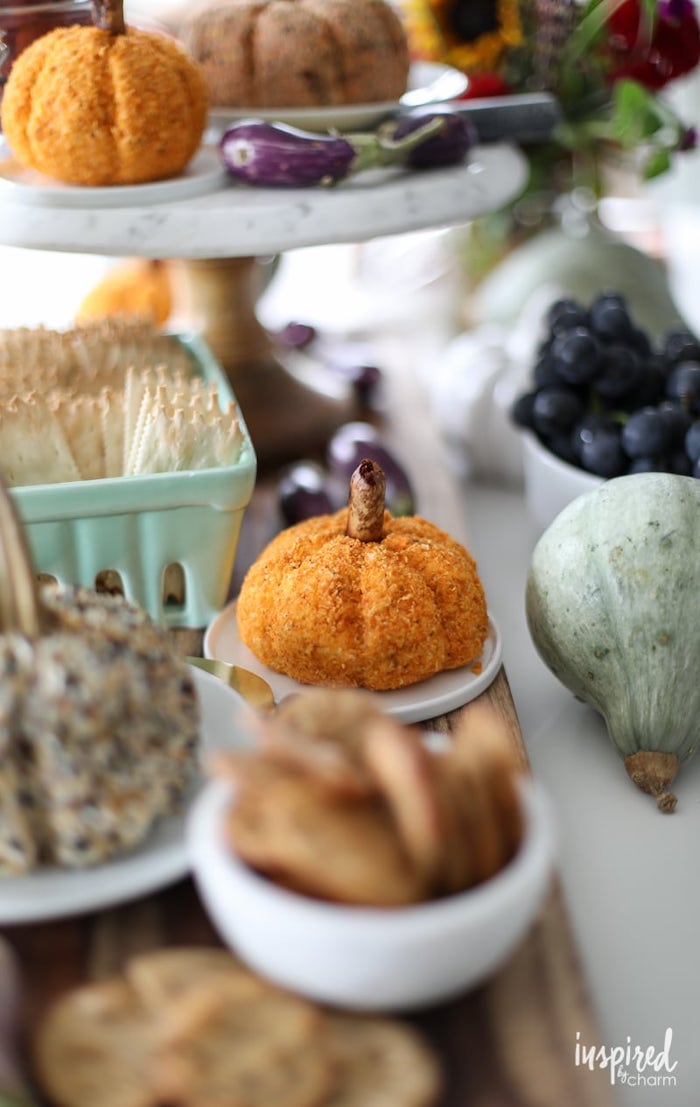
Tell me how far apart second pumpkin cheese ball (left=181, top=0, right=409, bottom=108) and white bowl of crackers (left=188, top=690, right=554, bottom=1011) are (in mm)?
564

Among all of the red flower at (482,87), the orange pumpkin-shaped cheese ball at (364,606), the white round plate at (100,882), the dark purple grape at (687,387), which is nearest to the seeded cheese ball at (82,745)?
the white round plate at (100,882)

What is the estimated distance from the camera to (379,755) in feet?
1.08

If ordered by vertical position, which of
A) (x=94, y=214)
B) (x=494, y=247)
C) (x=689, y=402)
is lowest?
(x=494, y=247)

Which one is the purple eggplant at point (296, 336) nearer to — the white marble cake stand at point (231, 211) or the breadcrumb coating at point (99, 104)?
the white marble cake stand at point (231, 211)

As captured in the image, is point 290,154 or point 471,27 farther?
point 471,27

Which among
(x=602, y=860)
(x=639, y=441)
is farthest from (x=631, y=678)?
(x=639, y=441)

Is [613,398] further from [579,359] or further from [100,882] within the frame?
[100,882]

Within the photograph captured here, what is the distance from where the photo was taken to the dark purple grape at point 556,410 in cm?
71

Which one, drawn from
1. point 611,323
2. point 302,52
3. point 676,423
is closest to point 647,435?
point 676,423

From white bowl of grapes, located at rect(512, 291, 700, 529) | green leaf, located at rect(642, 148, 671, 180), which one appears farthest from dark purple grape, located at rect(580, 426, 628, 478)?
green leaf, located at rect(642, 148, 671, 180)

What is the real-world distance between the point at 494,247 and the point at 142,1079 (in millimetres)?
1107

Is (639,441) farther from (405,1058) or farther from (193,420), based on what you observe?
(405,1058)

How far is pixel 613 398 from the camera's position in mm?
726

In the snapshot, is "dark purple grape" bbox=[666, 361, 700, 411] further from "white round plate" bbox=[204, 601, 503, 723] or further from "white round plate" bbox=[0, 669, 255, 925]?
"white round plate" bbox=[0, 669, 255, 925]
